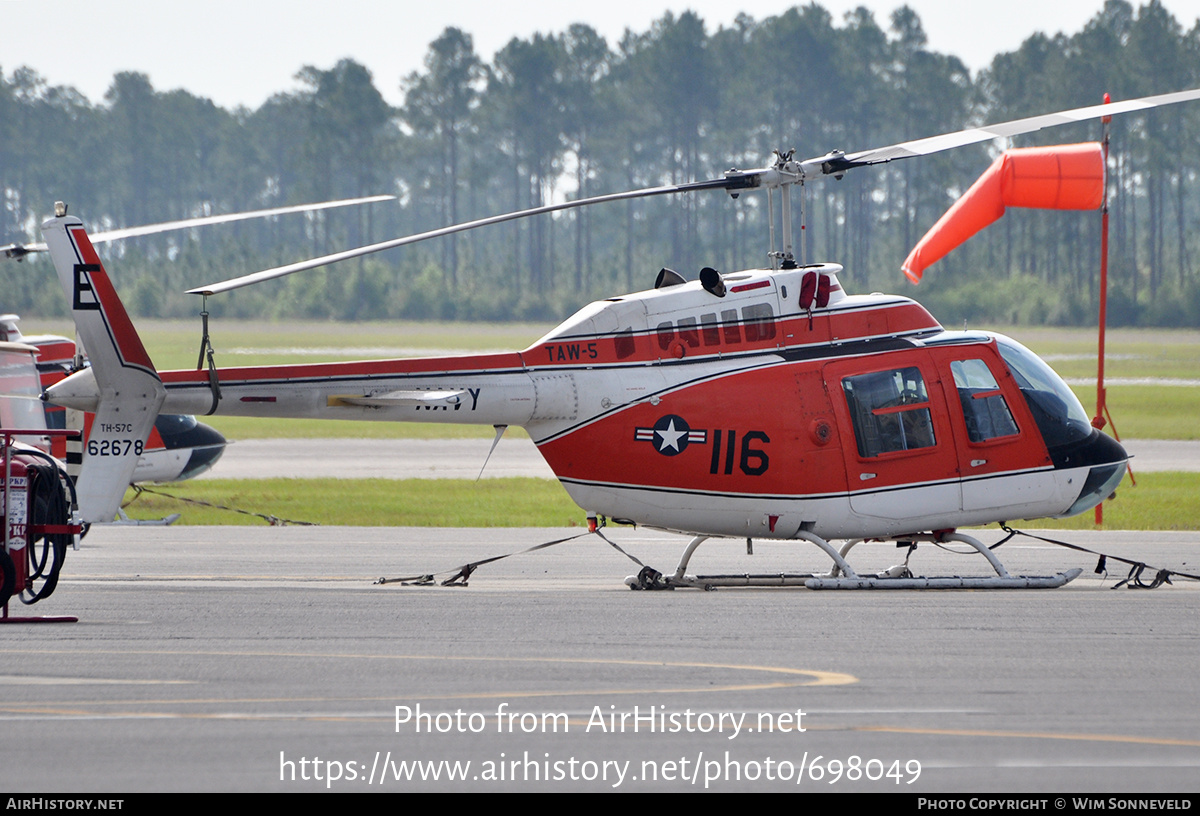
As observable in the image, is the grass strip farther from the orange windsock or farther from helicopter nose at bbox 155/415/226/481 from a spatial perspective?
the orange windsock

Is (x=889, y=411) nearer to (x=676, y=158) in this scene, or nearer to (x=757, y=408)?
(x=757, y=408)

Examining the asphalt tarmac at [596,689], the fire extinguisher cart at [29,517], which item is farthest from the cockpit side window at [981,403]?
the fire extinguisher cart at [29,517]

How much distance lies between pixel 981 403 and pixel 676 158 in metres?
93.9

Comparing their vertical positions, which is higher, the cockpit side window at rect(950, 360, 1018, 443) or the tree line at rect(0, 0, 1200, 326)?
the tree line at rect(0, 0, 1200, 326)

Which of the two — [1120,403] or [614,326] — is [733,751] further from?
[1120,403]

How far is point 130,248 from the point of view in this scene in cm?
10925

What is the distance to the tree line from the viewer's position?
293ft

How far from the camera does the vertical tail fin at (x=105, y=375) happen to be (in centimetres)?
1115

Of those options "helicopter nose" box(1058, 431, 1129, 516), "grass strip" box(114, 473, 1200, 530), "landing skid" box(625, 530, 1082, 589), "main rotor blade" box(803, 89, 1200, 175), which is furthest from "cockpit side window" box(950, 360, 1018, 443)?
"grass strip" box(114, 473, 1200, 530)

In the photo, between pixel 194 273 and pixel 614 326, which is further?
pixel 194 273

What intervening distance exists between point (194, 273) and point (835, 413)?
288 ft

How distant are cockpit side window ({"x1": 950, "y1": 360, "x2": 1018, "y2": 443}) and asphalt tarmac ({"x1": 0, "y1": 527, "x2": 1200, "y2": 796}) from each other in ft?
4.98
